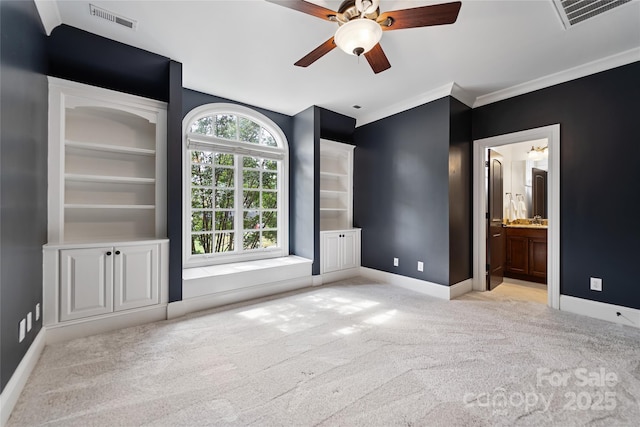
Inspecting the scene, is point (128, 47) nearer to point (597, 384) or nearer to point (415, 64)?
point (415, 64)

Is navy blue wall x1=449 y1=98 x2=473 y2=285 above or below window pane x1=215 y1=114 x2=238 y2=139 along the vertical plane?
below

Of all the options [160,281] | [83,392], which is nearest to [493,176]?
[160,281]

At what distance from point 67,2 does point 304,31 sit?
1.89 meters

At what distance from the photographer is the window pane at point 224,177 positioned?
379 cm

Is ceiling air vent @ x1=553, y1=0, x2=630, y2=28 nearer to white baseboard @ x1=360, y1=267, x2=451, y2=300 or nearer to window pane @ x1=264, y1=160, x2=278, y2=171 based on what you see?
white baseboard @ x1=360, y1=267, x2=451, y2=300

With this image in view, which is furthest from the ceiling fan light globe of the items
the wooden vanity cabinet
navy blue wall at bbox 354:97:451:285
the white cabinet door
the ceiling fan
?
the wooden vanity cabinet

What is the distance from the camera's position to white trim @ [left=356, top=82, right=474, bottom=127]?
3377 mm

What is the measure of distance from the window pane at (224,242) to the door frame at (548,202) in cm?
356

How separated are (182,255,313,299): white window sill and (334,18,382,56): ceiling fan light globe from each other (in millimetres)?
2711

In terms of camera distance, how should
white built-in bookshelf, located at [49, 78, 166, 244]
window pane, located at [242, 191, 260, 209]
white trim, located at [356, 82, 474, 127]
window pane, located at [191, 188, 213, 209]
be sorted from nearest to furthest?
1. white built-in bookshelf, located at [49, 78, 166, 244]
2. white trim, located at [356, 82, 474, 127]
3. window pane, located at [191, 188, 213, 209]
4. window pane, located at [242, 191, 260, 209]

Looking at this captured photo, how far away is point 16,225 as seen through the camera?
165 centimetres

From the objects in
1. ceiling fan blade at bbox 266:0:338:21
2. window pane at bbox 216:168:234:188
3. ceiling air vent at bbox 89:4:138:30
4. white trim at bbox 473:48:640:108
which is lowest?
window pane at bbox 216:168:234:188

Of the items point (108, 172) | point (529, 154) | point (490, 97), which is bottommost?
point (108, 172)

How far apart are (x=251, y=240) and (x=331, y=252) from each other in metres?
1.29
